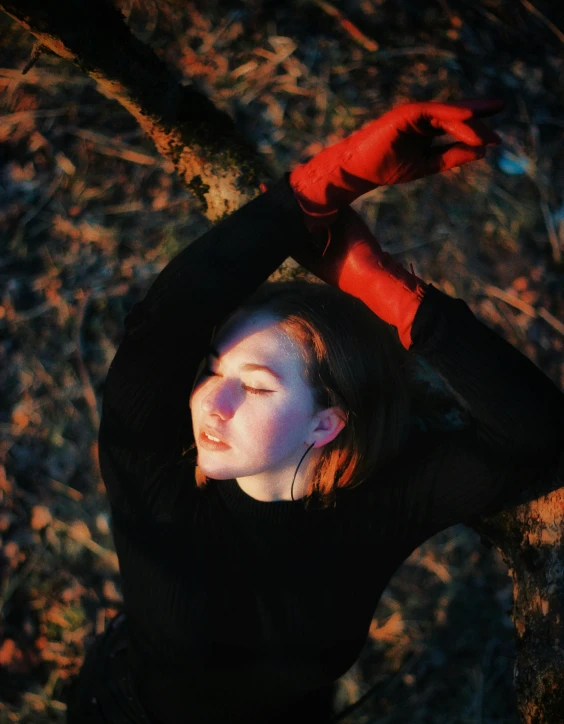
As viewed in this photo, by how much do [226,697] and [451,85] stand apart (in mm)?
2769

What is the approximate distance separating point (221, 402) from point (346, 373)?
1.11 feet

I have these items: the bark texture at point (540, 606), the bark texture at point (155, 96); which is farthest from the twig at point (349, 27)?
the bark texture at point (540, 606)

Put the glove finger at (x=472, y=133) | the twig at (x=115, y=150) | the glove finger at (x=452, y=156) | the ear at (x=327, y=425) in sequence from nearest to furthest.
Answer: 1. the glove finger at (x=472, y=133)
2. the glove finger at (x=452, y=156)
3. the ear at (x=327, y=425)
4. the twig at (x=115, y=150)

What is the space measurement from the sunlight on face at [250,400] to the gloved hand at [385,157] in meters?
0.31

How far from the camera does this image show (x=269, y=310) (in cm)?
155

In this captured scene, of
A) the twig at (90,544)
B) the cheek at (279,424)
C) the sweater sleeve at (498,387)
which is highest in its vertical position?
the sweater sleeve at (498,387)

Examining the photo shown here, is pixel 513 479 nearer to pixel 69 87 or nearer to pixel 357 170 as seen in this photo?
pixel 357 170

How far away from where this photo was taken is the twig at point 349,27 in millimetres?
3057

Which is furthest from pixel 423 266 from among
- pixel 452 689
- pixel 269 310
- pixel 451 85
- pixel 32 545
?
pixel 32 545

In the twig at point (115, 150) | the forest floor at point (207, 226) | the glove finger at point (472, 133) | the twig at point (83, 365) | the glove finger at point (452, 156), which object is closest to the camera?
the glove finger at point (472, 133)

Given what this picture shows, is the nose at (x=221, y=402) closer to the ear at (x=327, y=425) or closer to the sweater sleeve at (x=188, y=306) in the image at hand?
the sweater sleeve at (x=188, y=306)

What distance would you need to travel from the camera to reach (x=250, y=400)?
1451mm

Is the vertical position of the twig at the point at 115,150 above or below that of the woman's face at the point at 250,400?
below

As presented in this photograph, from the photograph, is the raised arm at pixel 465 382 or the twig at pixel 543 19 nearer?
the raised arm at pixel 465 382
